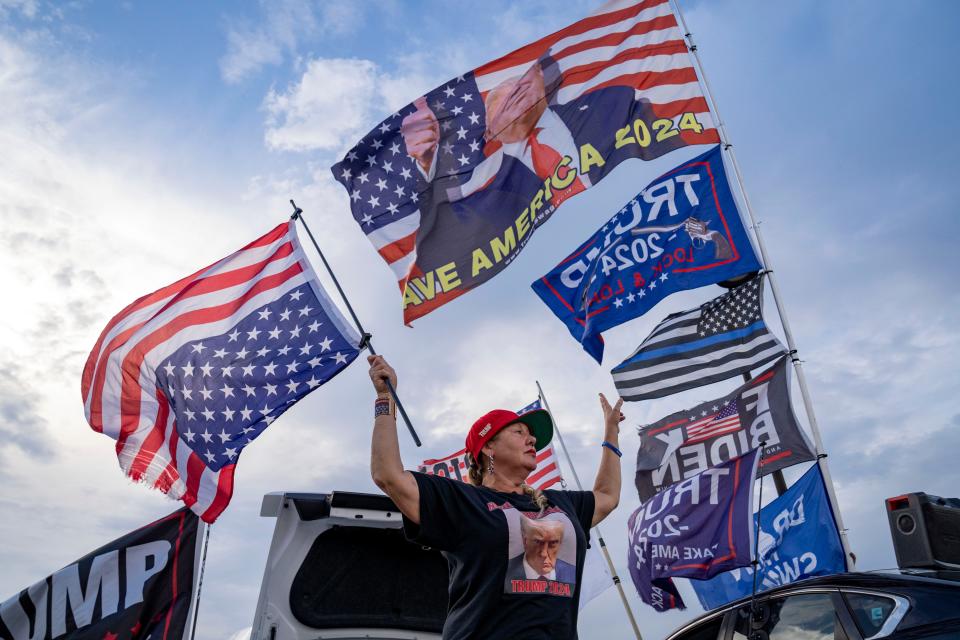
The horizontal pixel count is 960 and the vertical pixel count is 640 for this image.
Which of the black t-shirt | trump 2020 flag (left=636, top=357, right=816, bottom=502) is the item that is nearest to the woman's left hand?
the black t-shirt

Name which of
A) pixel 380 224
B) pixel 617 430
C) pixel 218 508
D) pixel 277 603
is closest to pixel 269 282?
pixel 380 224

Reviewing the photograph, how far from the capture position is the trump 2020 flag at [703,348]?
892 cm

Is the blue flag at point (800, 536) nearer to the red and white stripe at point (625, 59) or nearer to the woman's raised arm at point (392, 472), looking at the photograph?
the red and white stripe at point (625, 59)

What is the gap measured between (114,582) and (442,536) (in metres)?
3.65

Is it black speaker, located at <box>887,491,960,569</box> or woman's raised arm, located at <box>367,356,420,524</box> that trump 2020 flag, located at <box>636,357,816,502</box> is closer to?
black speaker, located at <box>887,491,960,569</box>

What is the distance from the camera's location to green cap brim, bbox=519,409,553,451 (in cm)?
388

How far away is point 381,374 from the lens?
11.4ft

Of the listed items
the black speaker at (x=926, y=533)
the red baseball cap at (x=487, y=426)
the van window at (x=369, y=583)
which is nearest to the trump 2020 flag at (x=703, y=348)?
the black speaker at (x=926, y=533)

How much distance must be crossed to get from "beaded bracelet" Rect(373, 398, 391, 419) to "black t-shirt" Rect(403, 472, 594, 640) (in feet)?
1.02

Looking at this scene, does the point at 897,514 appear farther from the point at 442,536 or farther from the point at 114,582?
the point at 114,582

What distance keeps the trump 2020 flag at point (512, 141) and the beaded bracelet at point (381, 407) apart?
4199mm

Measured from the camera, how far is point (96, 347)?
7.14m

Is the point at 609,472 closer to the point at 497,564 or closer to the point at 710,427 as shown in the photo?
the point at 497,564

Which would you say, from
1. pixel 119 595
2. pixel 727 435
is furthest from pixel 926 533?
pixel 119 595
